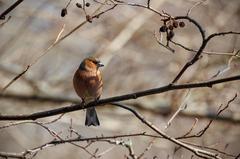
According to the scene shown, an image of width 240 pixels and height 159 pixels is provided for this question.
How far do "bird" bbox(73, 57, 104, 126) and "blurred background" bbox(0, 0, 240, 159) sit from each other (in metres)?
2.16

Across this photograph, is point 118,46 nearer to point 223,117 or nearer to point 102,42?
point 102,42

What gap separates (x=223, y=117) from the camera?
805 centimetres

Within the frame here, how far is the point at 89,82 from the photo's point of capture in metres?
5.54

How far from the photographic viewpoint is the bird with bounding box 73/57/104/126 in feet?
18.1

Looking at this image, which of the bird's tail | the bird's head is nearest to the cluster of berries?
the bird's head

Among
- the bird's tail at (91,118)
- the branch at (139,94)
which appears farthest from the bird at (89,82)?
the branch at (139,94)

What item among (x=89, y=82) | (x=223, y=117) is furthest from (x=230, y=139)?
(x=89, y=82)

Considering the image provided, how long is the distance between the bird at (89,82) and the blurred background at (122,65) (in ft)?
7.09

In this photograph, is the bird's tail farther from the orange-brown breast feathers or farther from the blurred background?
the blurred background

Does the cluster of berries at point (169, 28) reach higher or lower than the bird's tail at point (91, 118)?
higher

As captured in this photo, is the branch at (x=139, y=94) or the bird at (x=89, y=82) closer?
the branch at (x=139, y=94)

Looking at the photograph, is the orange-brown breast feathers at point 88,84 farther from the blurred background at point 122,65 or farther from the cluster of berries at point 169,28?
the blurred background at point 122,65

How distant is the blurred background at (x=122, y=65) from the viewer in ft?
26.6

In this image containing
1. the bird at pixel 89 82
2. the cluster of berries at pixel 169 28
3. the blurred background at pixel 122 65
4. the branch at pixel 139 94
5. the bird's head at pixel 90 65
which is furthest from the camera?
the blurred background at pixel 122 65
